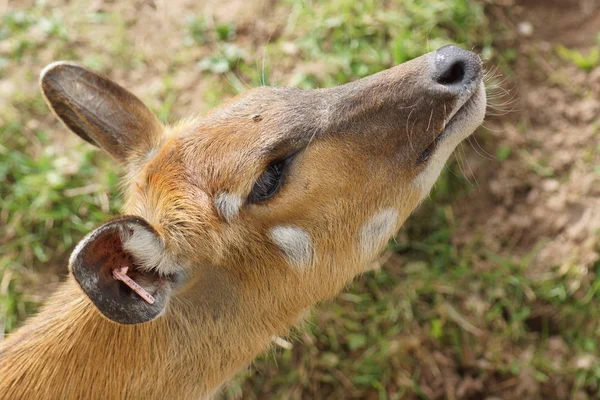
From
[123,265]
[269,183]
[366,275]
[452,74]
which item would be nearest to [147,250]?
[123,265]

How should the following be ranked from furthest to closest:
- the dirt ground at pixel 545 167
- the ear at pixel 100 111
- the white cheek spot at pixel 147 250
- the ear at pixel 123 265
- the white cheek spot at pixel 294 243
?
1. the dirt ground at pixel 545 167
2. the ear at pixel 100 111
3. the white cheek spot at pixel 294 243
4. the white cheek spot at pixel 147 250
5. the ear at pixel 123 265

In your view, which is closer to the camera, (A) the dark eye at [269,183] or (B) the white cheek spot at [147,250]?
(B) the white cheek spot at [147,250]

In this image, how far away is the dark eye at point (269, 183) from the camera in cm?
322

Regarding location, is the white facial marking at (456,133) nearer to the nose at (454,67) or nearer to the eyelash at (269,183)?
the nose at (454,67)

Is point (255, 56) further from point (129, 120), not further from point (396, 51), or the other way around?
point (129, 120)

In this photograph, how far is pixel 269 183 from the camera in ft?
10.6

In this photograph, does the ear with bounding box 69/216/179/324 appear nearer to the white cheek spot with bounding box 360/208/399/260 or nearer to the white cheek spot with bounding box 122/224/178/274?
the white cheek spot with bounding box 122/224/178/274

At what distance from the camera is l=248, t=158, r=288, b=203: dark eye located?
322 cm

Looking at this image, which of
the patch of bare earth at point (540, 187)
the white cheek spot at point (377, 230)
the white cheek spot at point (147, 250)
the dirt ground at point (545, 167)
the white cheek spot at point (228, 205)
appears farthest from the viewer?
the dirt ground at point (545, 167)

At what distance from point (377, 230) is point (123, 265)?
4.32 feet

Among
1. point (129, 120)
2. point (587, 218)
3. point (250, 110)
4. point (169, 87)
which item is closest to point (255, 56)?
point (169, 87)

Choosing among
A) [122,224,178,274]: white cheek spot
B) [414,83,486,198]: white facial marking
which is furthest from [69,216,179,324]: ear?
[414,83,486,198]: white facial marking

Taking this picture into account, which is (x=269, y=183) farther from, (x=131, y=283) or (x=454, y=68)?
(x=454, y=68)

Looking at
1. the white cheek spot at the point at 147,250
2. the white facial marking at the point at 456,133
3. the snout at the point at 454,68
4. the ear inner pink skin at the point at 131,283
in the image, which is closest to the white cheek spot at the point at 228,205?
the white cheek spot at the point at 147,250
